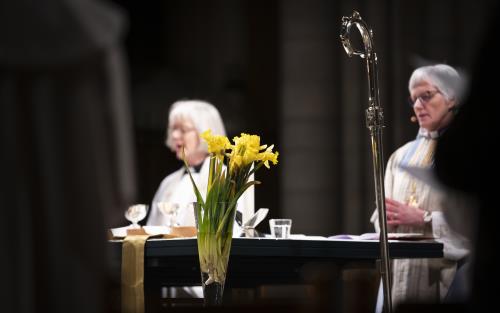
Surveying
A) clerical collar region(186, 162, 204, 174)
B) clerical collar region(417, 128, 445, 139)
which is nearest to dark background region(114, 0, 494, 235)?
clerical collar region(186, 162, 204, 174)

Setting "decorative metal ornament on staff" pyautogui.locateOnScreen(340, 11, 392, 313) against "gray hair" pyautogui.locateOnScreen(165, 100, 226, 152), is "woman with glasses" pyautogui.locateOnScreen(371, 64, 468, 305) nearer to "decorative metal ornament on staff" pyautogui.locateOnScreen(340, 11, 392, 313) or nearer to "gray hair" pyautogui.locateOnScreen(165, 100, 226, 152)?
"decorative metal ornament on staff" pyautogui.locateOnScreen(340, 11, 392, 313)

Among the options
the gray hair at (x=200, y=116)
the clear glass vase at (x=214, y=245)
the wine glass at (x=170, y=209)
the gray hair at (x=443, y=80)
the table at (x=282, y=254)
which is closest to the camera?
the clear glass vase at (x=214, y=245)

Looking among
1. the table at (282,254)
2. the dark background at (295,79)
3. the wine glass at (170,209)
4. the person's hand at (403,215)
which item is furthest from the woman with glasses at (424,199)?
the dark background at (295,79)

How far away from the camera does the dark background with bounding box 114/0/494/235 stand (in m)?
8.64

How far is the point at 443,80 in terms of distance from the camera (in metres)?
5.90

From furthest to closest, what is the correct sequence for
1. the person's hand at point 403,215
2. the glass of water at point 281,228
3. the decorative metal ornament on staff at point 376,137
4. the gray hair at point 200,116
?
the gray hair at point 200,116 → the person's hand at point 403,215 → the glass of water at point 281,228 → the decorative metal ornament on staff at point 376,137

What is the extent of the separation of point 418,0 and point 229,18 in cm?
223

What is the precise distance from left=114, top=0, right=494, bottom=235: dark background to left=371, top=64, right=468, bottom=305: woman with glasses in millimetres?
2346

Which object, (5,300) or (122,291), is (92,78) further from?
(122,291)

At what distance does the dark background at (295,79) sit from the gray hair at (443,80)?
2263 millimetres

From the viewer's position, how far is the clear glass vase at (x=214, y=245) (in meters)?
3.70

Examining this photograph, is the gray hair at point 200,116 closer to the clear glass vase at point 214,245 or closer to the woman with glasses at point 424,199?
the woman with glasses at point 424,199

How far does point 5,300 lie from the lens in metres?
2.06

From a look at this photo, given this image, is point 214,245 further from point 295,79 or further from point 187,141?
point 295,79
